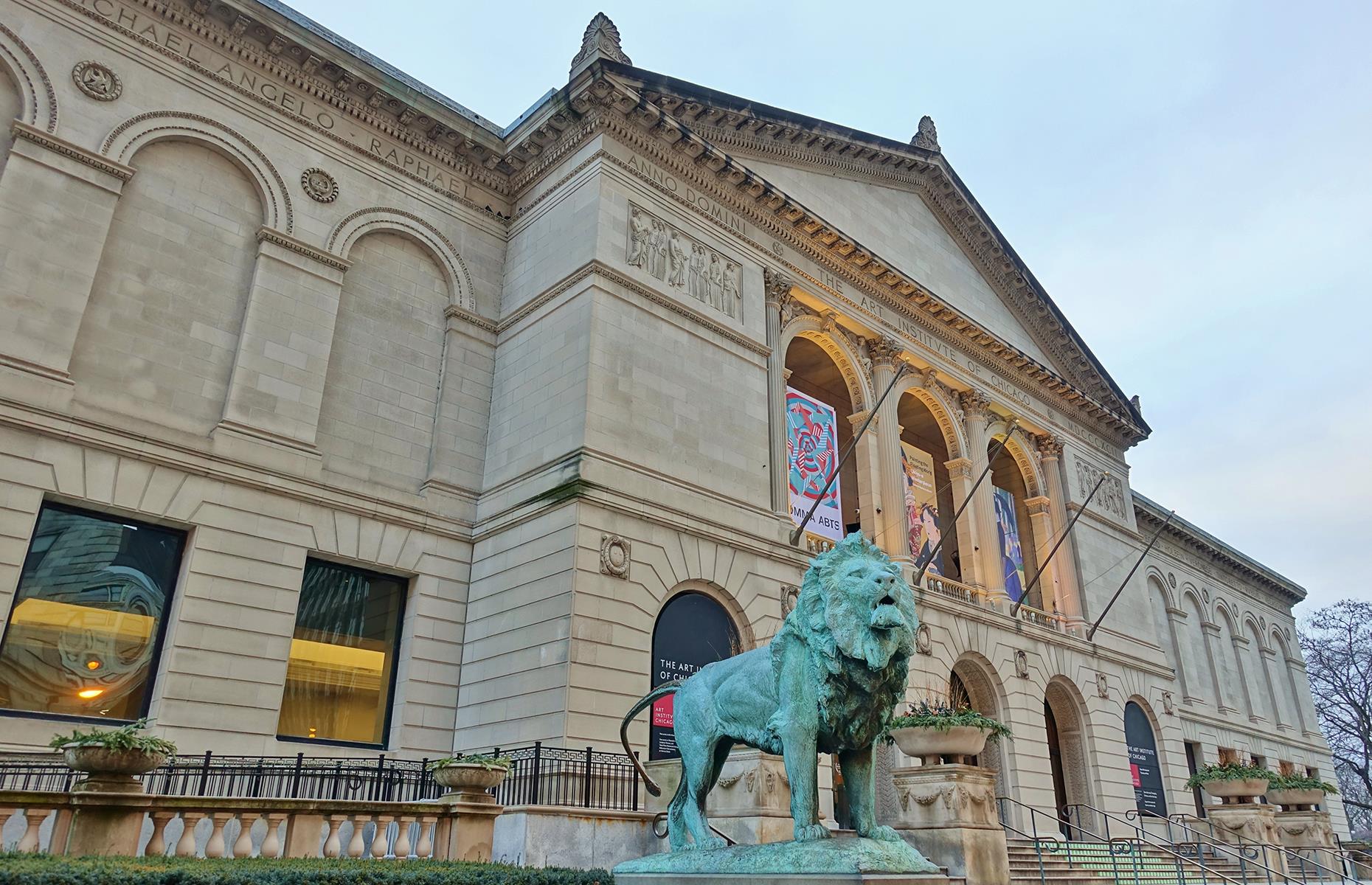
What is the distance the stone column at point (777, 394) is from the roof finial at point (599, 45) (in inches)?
256

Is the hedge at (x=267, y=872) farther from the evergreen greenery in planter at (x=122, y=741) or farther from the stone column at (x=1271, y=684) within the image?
the stone column at (x=1271, y=684)

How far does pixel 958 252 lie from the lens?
111ft

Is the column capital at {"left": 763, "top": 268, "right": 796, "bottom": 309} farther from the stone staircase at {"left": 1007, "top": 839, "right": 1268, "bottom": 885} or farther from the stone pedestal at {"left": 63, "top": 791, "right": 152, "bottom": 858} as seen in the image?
the stone pedestal at {"left": 63, "top": 791, "right": 152, "bottom": 858}

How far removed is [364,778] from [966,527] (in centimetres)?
2002

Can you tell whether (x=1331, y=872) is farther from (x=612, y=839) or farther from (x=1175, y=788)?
(x=612, y=839)

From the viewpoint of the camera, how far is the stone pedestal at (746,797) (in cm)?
1288

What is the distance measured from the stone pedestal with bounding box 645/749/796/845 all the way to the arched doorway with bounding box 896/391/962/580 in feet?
42.2

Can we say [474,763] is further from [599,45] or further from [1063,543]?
[1063,543]

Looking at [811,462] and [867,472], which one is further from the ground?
[867,472]

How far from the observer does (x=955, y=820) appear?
13.0 metres

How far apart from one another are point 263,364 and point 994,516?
70.4 ft

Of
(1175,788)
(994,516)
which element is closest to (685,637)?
(994,516)

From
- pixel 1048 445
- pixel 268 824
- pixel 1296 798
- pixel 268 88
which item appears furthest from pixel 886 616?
pixel 1048 445

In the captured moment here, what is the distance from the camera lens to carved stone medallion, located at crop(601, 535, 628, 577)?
18.3m
